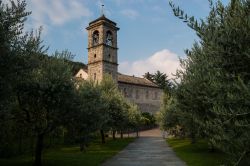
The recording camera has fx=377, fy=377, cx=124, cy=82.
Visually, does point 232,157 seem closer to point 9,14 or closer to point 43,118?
point 9,14

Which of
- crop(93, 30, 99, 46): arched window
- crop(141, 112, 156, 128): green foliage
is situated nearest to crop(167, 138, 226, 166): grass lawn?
crop(93, 30, 99, 46): arched window

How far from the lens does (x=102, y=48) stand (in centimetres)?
7812

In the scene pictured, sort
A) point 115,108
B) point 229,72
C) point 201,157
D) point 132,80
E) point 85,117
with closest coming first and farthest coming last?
point 229,72 → point 85,117 → point 201,157 → point 115,108 → point 132,80

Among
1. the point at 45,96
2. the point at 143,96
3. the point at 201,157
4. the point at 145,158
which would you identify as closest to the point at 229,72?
the point at 45,96

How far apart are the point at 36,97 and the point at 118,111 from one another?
1219 inches

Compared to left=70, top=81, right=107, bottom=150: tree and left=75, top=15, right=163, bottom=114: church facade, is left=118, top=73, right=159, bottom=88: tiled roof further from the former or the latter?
left=70, top=81, right=107, bottom=150: tree

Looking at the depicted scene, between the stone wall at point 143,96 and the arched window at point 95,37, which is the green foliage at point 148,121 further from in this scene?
the arched window at point 95,37

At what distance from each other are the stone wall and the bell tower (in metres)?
15.4

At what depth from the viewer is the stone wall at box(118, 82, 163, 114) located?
9850 cm

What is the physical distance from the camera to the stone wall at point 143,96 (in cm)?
9850

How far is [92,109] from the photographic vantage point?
2259 cm

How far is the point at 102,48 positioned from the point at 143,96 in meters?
31.5

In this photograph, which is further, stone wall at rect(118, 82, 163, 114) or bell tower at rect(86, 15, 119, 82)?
stone wall at rect(118, 82, 163, 114)

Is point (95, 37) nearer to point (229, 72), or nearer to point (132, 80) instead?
point (132, 80)
